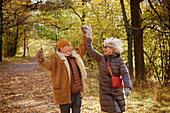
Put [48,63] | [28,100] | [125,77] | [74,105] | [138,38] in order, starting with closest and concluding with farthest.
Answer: [125,77]
[48,63]
[74,105]
[28,100]
[138,38]

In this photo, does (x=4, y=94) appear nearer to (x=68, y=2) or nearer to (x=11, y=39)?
(x=68, y=2)

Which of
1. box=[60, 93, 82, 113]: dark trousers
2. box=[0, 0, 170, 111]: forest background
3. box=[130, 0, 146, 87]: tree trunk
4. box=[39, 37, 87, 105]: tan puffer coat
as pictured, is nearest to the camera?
box=[39, 37, 87, 105]: tan puffer coat

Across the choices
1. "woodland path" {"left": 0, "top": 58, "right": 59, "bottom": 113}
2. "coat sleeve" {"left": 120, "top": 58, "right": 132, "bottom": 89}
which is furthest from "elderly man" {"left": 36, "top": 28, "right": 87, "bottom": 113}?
"woodland path" {"left": 0, "top": 58, "right": 59, "bottom": 113}

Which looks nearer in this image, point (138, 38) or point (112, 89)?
point (112, 89)

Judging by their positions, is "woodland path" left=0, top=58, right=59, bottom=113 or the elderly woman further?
"woodland path" left=0, top=58, right=59, bottom=113

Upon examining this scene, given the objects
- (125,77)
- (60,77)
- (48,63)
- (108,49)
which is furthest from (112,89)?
(48,63)

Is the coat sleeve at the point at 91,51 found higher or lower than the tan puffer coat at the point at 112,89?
higher

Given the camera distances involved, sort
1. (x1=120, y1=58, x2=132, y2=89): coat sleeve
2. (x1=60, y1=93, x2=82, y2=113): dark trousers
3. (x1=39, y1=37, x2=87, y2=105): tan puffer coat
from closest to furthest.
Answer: (x1=120, y1=58, x2=132, y2=89): coat sleeve
(x1=39, y1=37, x2=87, y2=105): tan puffer coat
(x1=60, y1=93, x2=82, y2=113): dark trousers

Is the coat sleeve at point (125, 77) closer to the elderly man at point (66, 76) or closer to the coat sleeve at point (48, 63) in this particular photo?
the elderly man at point (66, 76)

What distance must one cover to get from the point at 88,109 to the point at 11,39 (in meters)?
25.7

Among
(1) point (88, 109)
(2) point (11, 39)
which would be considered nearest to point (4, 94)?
(1) point (88, 109)

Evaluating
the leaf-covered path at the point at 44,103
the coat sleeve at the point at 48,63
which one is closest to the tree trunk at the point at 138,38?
the leaf-covered path at the point at 44,103

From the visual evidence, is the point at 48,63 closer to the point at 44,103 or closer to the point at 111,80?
the point at 111,80

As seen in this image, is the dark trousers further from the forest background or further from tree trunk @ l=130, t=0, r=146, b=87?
tree trunk @ l=130, t=0, r=146, b=87
